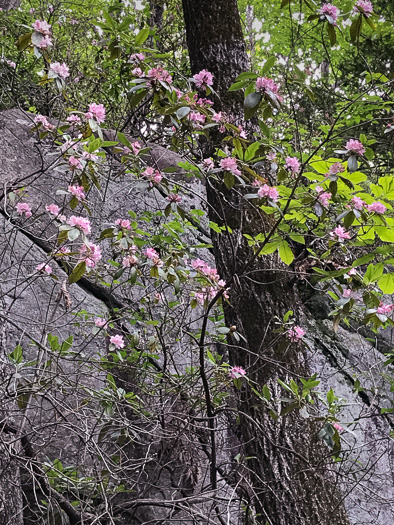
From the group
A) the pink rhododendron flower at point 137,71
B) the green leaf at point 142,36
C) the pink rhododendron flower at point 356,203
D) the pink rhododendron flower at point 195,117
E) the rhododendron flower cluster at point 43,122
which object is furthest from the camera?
the rhododendron flower cluster at point 43,122

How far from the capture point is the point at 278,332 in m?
2.46

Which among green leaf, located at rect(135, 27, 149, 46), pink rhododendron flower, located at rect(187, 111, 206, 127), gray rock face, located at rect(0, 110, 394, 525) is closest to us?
green leaf, located at rect(135, 27, 149, 46)

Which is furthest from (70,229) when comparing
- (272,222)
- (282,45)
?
(282,45)

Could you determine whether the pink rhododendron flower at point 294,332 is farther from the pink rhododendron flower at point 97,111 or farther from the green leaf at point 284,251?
the pink rhododendron flower at point 97,111

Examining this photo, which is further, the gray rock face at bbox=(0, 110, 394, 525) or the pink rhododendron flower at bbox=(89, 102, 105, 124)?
the gray rock face at bbox=(0, 110, 394, 525)

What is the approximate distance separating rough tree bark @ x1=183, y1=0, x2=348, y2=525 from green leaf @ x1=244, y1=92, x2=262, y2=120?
494 mm

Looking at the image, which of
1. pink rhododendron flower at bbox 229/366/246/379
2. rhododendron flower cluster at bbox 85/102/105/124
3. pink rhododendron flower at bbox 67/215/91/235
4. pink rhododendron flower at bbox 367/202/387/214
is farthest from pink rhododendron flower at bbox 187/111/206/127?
pink rhododendron flower at bbox 229/366/246/379

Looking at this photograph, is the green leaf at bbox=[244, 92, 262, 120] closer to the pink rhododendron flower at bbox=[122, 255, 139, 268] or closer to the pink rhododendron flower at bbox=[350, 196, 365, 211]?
the pink rhododendron flower at bbox=[350, 196, 365, 211]

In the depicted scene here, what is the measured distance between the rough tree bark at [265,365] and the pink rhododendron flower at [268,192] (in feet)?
0.60

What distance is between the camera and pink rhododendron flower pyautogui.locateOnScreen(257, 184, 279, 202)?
203cm

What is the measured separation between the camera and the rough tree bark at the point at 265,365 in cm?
227

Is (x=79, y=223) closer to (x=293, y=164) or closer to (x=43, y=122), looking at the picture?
(x=43, y=122)

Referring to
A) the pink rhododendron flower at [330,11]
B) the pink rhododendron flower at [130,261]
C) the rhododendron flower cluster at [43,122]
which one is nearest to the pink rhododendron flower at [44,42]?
the rhododendron flower cluster at [43,122]

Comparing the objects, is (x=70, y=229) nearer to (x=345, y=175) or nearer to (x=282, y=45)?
(x=345, y=175)
